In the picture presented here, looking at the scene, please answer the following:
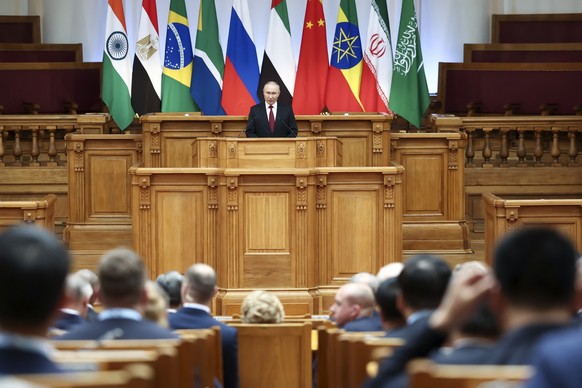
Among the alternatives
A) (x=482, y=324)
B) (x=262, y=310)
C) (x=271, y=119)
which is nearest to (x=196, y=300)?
(x=262, y=310)

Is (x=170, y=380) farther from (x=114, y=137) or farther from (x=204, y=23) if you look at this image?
(x=204, y=23)

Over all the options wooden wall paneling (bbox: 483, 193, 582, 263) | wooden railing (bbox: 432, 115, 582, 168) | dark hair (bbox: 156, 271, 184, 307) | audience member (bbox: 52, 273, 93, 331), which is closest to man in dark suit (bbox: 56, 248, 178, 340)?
audience member (bbox: 52, 273, 93, 331)

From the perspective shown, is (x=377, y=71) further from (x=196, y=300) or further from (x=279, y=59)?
(x=196, y=300)

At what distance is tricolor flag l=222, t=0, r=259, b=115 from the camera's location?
1184cm

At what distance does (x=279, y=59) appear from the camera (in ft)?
39.3

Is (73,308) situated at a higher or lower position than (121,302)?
lower

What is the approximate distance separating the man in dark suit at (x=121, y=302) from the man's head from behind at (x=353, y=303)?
1.38m

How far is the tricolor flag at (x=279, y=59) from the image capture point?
11.9 meters

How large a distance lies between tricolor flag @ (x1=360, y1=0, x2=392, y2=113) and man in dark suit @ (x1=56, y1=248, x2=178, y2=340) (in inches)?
329

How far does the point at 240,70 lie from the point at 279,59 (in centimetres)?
42

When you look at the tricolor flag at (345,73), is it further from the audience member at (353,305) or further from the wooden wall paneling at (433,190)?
the audience member at (353,305)

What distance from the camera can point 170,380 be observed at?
10.5 ft

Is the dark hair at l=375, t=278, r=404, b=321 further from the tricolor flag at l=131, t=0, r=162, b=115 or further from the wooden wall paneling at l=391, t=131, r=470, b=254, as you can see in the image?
the tricolor flag at l=131, t=0, r=162, b=115

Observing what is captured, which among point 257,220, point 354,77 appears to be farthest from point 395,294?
point 354,77
